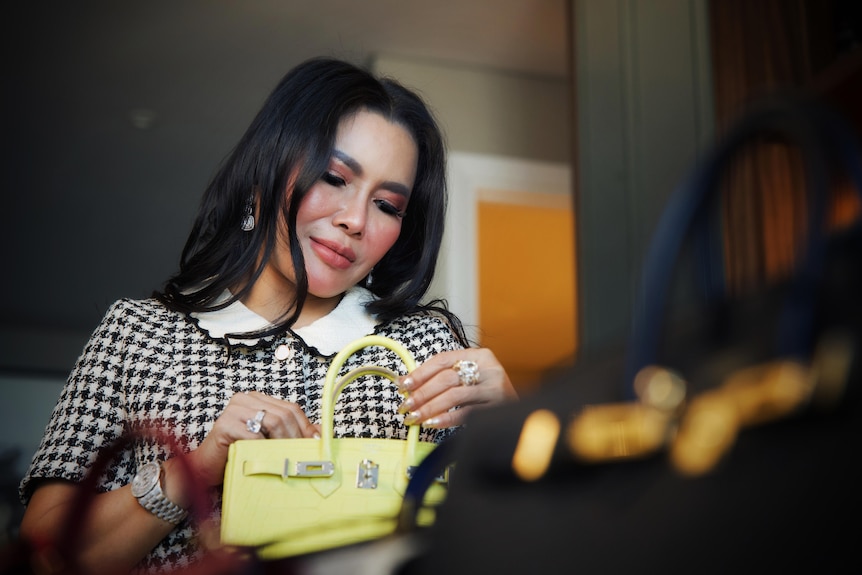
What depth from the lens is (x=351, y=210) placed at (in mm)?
1229

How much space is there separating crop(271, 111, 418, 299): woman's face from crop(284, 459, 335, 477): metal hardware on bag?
16.6 inches

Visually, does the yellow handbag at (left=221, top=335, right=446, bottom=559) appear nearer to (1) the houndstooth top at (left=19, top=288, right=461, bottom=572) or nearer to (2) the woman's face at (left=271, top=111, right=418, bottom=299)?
(1) the houndstooth top at (left=19, top=288, right=461, bottom=572)

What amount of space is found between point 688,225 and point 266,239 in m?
0.94

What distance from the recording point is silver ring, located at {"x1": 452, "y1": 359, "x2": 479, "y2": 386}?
945 mm

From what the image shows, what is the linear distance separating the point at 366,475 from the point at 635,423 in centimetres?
49

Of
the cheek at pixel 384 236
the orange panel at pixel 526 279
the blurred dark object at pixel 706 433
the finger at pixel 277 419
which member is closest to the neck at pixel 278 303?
the cheek at pixel 384 236

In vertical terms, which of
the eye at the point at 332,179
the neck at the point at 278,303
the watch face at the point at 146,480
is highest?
the eye at the point at 332,179

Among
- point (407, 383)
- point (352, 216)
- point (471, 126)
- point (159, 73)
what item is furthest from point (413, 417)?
point (159, 73)

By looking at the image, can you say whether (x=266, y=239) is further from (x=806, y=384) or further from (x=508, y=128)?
(x=508, y=128)

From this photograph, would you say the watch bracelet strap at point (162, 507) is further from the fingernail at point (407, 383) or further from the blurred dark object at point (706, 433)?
the blurred dark object at point (706, 433)

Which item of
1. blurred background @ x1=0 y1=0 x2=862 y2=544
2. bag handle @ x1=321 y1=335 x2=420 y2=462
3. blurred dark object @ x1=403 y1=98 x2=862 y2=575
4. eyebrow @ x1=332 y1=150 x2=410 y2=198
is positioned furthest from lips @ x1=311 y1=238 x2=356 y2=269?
blurred dark object @ x1=403 y1=98 x2=862 y2=575

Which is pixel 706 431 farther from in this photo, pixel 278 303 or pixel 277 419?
pixel 278 303

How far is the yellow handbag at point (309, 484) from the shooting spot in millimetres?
841

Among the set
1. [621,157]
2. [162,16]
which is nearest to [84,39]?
[162,16]
